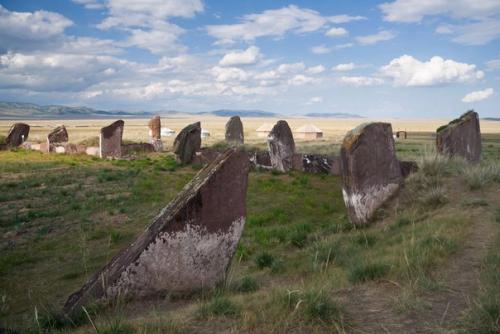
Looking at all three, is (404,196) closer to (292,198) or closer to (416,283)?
(292,198)

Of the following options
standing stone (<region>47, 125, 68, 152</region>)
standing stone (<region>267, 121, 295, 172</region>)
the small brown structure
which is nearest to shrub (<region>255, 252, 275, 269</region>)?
standing stone (<region>267, 121, 295, 172</region>)

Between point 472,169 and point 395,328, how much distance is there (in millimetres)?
8322

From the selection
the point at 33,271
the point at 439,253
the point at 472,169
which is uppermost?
the point at 472,169

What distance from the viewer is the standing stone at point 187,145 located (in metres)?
21.4

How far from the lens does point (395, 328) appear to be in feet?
14.0

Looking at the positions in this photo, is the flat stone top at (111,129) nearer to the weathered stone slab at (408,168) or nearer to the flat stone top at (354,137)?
the weathered stone slab at (408,168)

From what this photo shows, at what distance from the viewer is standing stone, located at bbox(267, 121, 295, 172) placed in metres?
19.1

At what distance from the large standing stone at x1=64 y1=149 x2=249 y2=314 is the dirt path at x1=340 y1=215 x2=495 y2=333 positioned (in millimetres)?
1865

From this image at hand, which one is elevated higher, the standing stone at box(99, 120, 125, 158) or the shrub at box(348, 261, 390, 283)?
the standing stone at box(99, 120, 125, 158)

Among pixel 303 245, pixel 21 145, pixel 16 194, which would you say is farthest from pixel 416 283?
pixel 21 145

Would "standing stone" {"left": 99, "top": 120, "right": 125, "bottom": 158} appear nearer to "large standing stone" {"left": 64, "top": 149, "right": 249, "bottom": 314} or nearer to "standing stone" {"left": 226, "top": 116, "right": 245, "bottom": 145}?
"standing stone" {"left": 226, "top": 116, "right": 245, "bottom": 145}

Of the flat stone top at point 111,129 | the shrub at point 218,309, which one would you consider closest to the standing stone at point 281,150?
the flat stone top at point 111,129

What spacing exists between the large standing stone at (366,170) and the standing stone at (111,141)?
16441 mm

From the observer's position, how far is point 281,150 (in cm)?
1922
